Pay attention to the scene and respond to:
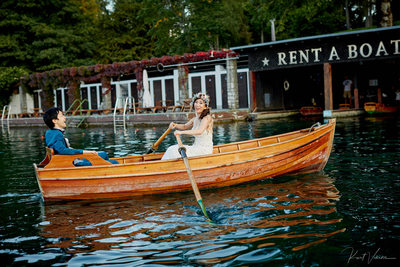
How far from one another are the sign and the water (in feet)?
52.1

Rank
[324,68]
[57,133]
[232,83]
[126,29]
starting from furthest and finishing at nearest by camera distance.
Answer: [126,29] < [232,83] < [324,68] < [57,133]

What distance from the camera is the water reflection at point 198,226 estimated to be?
5172 millimetres

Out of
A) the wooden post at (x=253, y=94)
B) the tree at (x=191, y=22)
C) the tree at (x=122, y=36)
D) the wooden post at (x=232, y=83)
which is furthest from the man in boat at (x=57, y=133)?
the tree at (x=122, y=36)

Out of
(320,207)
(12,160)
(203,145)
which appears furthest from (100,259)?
(12,160)

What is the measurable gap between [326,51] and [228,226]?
21267 millimetres

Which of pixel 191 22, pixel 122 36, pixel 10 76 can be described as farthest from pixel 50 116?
pixel 122 36

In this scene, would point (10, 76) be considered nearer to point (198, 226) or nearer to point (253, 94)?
point (253, 94)

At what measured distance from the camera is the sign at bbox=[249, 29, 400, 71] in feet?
77.0

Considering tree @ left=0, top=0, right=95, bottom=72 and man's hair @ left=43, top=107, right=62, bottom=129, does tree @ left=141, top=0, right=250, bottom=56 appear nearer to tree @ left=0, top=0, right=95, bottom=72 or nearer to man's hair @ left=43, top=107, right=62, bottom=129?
tree @ left=0, top=0, right=95, bottom=72

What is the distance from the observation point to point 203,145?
28.5ft

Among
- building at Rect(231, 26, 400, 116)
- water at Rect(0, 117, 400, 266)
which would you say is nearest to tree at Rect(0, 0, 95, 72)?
building at Rect(231, 26, 400, 116)

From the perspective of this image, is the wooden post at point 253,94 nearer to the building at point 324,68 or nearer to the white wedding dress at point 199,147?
the building at point 324,68

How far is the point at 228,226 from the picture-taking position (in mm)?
6102

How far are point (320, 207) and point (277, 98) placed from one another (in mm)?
25177
